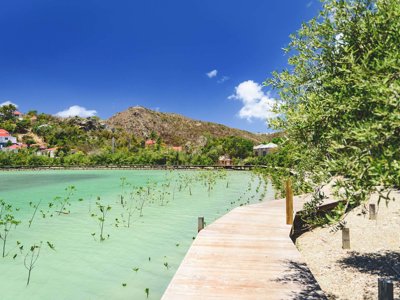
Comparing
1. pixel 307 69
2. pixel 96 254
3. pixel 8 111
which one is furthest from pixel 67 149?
pixel 307 69

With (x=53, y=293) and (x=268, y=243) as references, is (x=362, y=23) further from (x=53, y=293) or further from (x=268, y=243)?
(x=53, y=293)

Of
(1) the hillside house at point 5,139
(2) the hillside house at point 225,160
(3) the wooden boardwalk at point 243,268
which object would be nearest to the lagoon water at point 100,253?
(3) the wooden boardwalk at point 243,268

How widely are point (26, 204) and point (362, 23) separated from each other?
24.7 metres

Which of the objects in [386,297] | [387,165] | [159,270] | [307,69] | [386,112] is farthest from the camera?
[159,270]

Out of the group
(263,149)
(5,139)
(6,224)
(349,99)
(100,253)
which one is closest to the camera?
(349,99)

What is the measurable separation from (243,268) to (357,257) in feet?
18.9

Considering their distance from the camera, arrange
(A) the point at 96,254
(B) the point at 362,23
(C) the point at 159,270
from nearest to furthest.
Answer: (B) the point at 362,23, (C) the point at 159,270, (A) the point at 96,254

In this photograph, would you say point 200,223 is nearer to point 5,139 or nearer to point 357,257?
point 357,257

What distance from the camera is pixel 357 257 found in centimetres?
1131

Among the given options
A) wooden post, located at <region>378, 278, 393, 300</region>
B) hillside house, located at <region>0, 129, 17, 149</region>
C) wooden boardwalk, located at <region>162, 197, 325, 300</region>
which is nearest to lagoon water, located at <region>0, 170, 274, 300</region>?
wooden boardwalk, located at <region>162, 197, 325, 300</region>

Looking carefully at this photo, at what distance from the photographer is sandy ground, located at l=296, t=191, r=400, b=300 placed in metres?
8.96

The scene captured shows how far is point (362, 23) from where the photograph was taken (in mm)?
5363

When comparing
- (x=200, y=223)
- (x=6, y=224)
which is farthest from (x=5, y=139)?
(x=200, y=223)

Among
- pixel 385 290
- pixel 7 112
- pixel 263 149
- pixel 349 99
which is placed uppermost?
pixel 7 112
